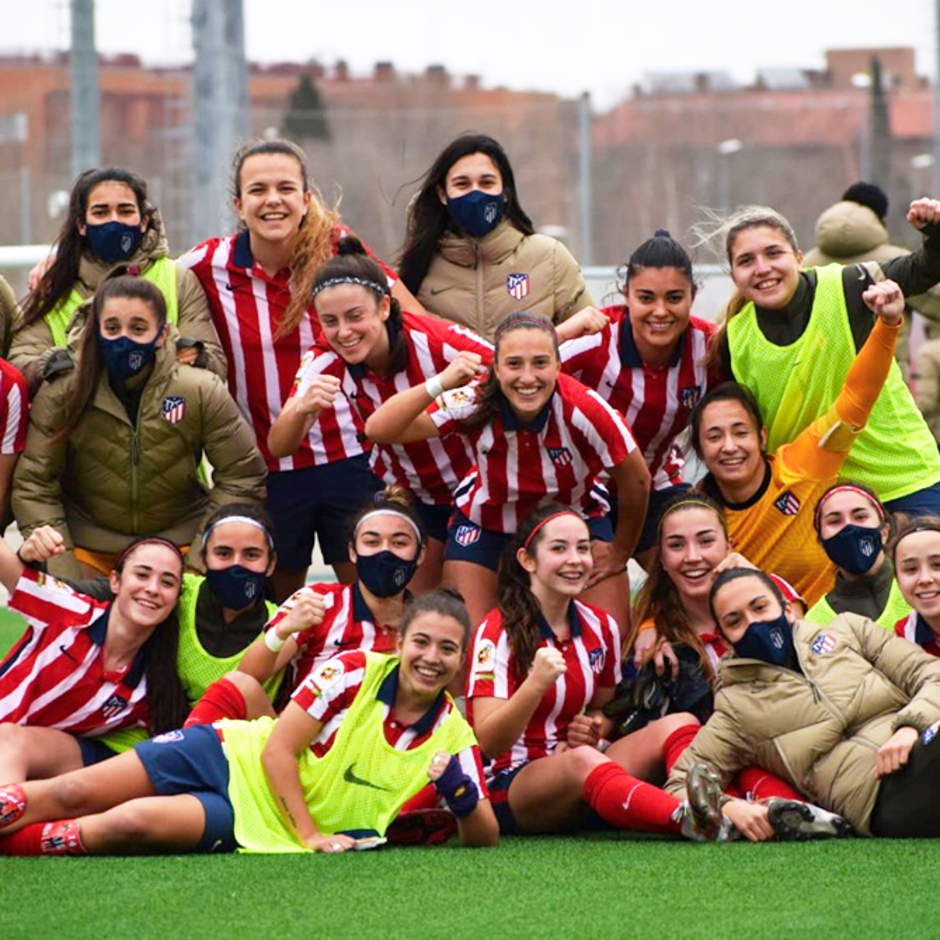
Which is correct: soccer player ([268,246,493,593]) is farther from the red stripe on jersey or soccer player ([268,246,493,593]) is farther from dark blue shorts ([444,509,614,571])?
dark blue shorts ([444,509,614,571])

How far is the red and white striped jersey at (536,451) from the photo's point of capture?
551 cm

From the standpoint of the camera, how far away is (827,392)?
577 centimetres

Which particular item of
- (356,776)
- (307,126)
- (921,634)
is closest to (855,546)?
(921,634)

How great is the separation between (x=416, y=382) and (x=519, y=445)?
16.5 inches

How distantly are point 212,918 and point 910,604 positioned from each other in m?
2.20

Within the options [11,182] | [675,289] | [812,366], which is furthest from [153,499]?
[11,182]

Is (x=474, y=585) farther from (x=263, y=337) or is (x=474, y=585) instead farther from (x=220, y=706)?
(x=263, y=337)

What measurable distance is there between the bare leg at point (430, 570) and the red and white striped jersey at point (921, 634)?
1.59m

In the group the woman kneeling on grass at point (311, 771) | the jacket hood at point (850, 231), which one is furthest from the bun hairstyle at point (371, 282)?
the jacket hood at point (850, 231)

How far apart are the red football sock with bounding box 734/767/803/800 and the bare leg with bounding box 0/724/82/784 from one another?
1916 mm

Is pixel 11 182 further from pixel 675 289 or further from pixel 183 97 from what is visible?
pixel 675 289

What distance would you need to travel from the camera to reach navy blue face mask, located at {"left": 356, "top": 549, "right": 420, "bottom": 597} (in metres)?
5.40

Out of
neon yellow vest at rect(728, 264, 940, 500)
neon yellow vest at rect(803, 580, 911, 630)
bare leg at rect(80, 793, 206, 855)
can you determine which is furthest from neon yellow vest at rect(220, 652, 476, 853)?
neon yellow vest at rect(728, 264, 940, 500)

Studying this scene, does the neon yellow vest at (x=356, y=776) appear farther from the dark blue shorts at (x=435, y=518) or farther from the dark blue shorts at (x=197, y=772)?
the dark blue shorts at (x=435, y=518)
